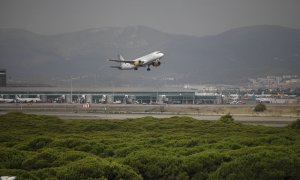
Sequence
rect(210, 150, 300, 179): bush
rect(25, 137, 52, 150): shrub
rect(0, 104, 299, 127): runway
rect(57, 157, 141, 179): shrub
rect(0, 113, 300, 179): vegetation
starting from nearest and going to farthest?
rect(57, 157, 141, 179): shrub
rect(0, 113, 300, 179): vegetation
rect(210, 150, 300, 179): bush
rect(25, 137, 52, 150): shrub
rect(0, 104, 299, 127): runway

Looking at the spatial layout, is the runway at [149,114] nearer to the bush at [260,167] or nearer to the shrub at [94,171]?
the bush at [260,167]

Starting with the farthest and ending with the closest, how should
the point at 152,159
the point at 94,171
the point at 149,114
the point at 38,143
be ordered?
the point at 149,114 < the point at 38,143 < the point at 152,159 < the point at 94,171

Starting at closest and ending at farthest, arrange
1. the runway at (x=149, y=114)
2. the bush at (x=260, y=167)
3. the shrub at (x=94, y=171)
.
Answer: the shrub at (x=94, y=171)
the bush at (x=260, y=167)
the runway at (x=149, y=114)

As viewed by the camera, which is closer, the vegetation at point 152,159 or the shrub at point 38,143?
the vegetation at point 152,159

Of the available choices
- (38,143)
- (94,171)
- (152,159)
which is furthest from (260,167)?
(38,143)

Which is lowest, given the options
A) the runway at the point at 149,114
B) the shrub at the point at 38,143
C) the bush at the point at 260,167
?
the bush at the point at 260,167

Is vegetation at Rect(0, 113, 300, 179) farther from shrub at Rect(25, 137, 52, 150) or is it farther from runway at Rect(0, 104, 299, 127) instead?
runway at Rect(0, 104, 299, 127)

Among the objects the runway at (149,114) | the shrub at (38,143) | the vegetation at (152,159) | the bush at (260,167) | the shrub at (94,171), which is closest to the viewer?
the shrub at (94,171)

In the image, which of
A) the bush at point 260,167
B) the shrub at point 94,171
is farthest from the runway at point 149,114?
the shrub at point 94,171

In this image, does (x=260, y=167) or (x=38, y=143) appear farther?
(x=38, y=143)

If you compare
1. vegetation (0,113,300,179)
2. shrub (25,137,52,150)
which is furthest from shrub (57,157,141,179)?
shrub (25,137,52,150)

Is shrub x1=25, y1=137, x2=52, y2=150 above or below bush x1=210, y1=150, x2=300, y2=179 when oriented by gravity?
above

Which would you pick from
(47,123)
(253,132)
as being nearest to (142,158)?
(253,132)

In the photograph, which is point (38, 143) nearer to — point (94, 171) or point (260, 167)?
point (94, 171)
